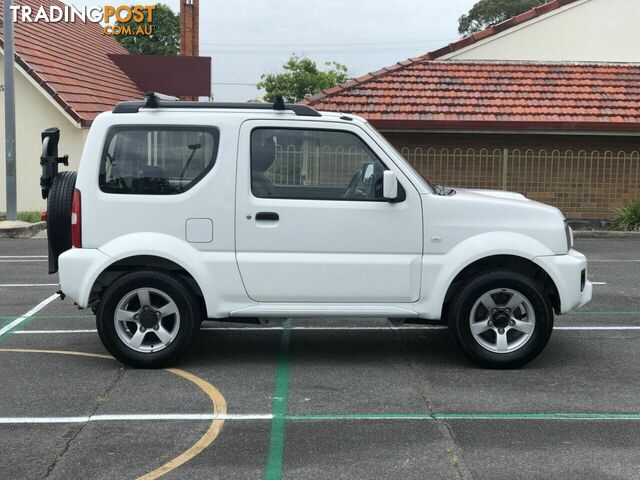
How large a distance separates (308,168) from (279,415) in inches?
79.4

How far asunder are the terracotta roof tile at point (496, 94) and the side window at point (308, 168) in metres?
12.9

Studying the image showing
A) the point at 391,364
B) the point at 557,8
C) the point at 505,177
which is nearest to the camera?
the point at 391,364

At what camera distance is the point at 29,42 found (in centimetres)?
2405

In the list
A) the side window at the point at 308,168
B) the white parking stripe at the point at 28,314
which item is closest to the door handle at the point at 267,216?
the side window at the point at 308,168

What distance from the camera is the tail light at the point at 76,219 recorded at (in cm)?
668

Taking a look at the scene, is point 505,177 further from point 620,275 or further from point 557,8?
point 620,275

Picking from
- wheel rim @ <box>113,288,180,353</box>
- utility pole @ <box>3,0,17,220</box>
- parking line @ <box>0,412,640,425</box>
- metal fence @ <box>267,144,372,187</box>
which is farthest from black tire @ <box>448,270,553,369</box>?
utility pole @ <box>3,0,17,220</box>

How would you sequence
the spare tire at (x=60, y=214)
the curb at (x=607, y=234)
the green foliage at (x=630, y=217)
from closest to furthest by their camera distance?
the spare tire at (x=60, y=214) → the curb at (x=607, y=234) → the green foliage at (x=630, y=217)

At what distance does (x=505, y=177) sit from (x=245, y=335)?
12.9 meters

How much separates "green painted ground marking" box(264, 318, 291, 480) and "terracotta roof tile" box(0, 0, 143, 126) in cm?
1575

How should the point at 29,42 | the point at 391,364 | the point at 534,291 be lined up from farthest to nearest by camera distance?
1. the point at 29,42
2. the point at 391,364
3. the point at 534,291

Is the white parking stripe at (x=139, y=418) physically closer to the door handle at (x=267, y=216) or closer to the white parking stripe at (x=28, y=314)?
the door handle at (x=267, y=216)

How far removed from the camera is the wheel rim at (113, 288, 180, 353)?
6.68 m

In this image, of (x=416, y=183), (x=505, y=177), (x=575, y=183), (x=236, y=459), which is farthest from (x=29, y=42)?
(x=236, y=459)
